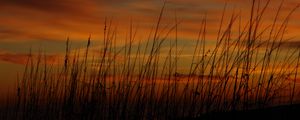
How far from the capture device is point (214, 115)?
3701mm

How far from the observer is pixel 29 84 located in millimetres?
5730

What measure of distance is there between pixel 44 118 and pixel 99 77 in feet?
3.79

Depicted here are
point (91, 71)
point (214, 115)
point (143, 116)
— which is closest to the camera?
point (214, 115)

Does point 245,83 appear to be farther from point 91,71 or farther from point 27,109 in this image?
point 27,109

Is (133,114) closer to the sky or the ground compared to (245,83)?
closer to the ground

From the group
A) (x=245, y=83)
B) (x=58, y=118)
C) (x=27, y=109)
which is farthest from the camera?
(x=27, y=109)

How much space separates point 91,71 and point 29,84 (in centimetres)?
130

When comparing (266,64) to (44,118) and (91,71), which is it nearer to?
(91,71)

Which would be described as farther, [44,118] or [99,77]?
[44,118]

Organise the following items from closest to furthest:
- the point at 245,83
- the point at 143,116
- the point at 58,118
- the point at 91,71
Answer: the point at 245,83 < the point at 143,116 < the point at 91,71 < the point at 58,118

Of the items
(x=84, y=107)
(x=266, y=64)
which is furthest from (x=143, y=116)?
(x=266, y=64)

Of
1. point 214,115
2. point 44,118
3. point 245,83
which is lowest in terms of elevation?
Result: point 44,118

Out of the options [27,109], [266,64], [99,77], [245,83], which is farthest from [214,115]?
[27,109]

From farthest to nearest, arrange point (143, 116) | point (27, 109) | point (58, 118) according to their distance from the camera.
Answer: point (27, 109) → point (58, 118) → point (143, 116)
